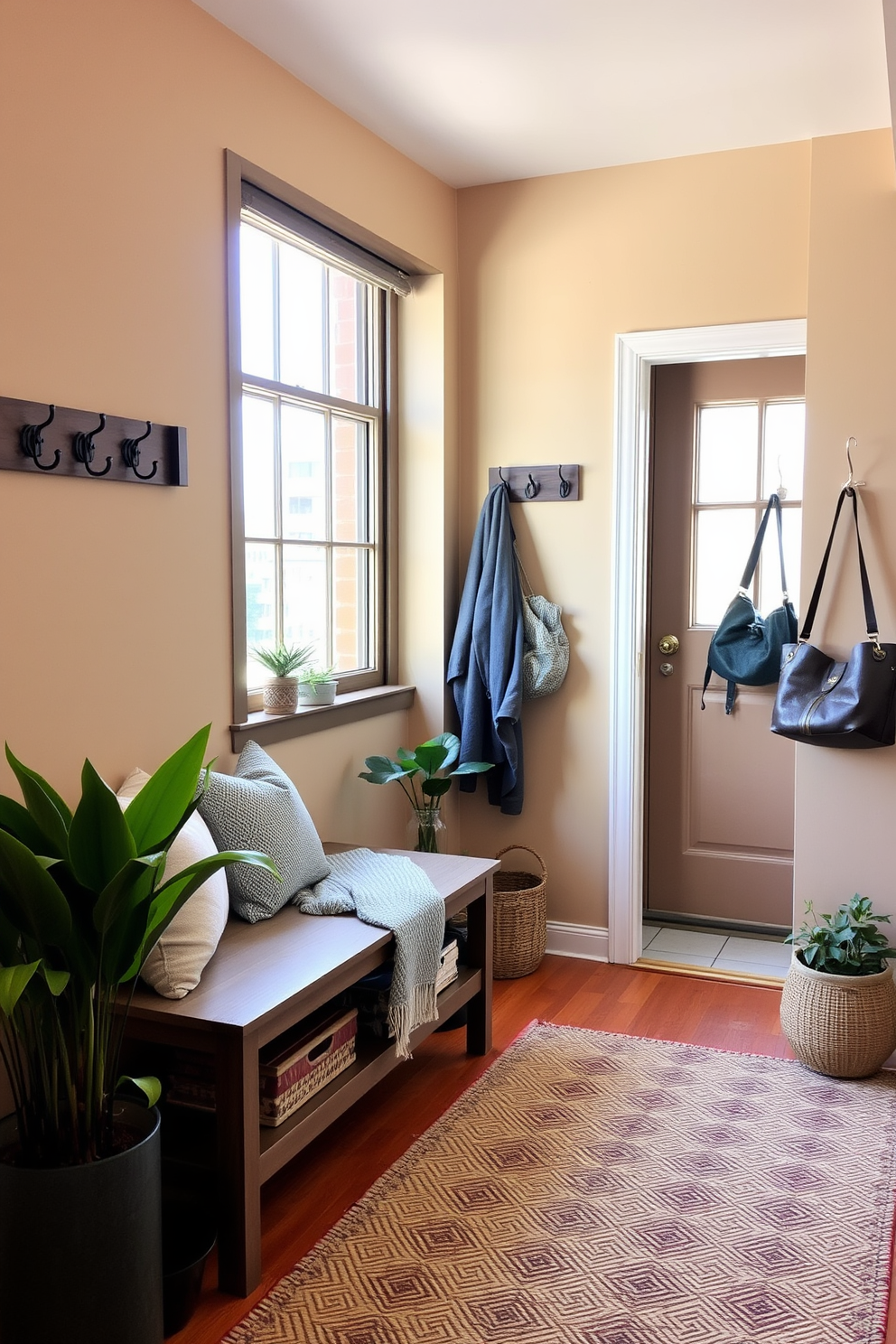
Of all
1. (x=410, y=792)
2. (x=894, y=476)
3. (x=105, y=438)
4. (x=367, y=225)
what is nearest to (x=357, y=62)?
(x=367, y=225)

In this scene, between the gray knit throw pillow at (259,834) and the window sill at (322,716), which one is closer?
the gray knit throw pillow at (259,834)

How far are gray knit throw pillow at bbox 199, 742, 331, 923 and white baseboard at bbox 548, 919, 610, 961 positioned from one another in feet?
4.56

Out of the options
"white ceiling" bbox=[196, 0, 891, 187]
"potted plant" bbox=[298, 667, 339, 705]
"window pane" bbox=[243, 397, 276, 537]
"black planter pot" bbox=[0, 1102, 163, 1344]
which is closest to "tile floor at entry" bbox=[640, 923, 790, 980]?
"potted plant" bbox=[298, 667, 339, 705]

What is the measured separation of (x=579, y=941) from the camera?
12.3 ft

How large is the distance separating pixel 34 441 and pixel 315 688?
123 cm

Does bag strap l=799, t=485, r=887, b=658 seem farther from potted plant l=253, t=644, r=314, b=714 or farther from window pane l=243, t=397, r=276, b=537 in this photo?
window pane l=243, t=397, r=276, b=537

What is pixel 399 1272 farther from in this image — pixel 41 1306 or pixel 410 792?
pixel 410 792

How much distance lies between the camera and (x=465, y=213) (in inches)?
147

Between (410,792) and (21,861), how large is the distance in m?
2.08

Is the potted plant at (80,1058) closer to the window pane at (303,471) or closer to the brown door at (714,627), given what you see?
the window pane at (303,471)

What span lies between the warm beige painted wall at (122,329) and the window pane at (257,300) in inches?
7.6

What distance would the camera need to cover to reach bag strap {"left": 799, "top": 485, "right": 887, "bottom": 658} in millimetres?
2889

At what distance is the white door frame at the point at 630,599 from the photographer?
3.48 metres

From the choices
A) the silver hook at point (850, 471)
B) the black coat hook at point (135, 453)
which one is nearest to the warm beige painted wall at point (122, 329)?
the black coat hook at point (135, 453)
